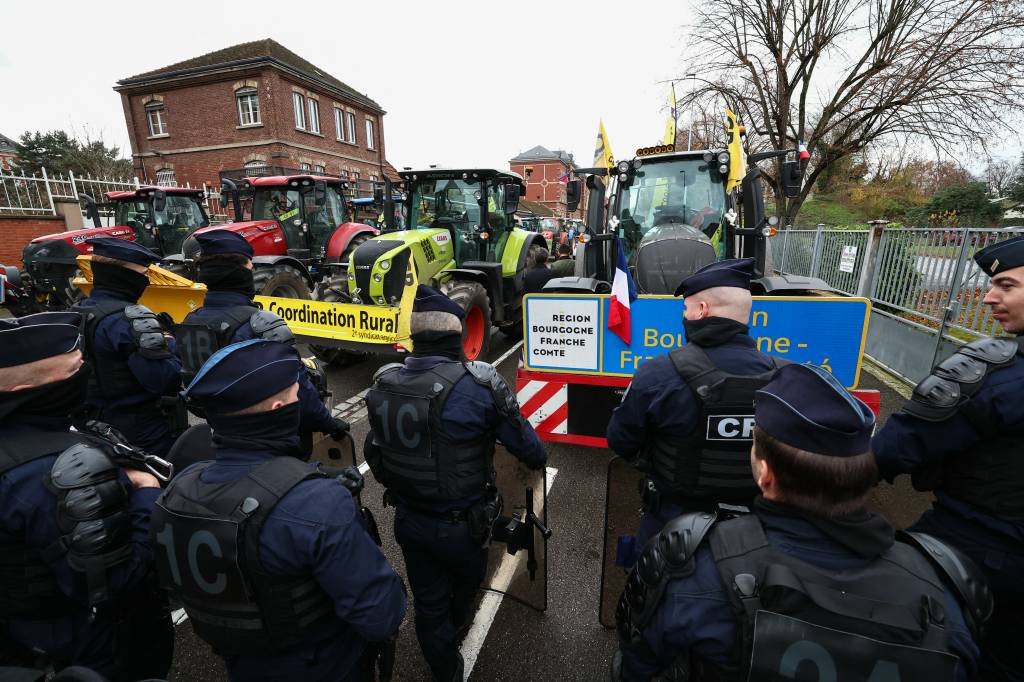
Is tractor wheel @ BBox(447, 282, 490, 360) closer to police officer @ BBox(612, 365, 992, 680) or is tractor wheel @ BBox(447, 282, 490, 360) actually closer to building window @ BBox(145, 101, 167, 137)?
police officer @ BBox(612, 365, 992, 680)

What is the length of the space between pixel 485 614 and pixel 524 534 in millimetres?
675

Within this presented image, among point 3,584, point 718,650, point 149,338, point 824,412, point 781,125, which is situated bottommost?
point 3,584

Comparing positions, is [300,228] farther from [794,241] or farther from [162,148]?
[162,148]

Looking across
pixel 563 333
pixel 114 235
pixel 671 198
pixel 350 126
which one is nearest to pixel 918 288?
pixel 671 198

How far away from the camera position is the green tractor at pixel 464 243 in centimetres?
644

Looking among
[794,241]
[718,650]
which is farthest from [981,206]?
[718,650]

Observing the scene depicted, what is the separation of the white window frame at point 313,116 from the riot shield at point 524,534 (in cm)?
2641

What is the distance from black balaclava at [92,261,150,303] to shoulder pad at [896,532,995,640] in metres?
3.92

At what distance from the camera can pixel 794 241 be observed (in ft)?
40.6

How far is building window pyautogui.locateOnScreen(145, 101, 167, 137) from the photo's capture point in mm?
23953

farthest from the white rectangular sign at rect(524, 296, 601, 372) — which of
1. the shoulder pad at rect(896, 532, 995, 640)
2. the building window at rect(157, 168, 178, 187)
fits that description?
the building window at rect(157, 168, 178, 187)

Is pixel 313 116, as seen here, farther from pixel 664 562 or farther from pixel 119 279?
pixel 664 562

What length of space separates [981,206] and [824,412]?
94.4ft

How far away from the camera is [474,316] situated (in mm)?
6766
